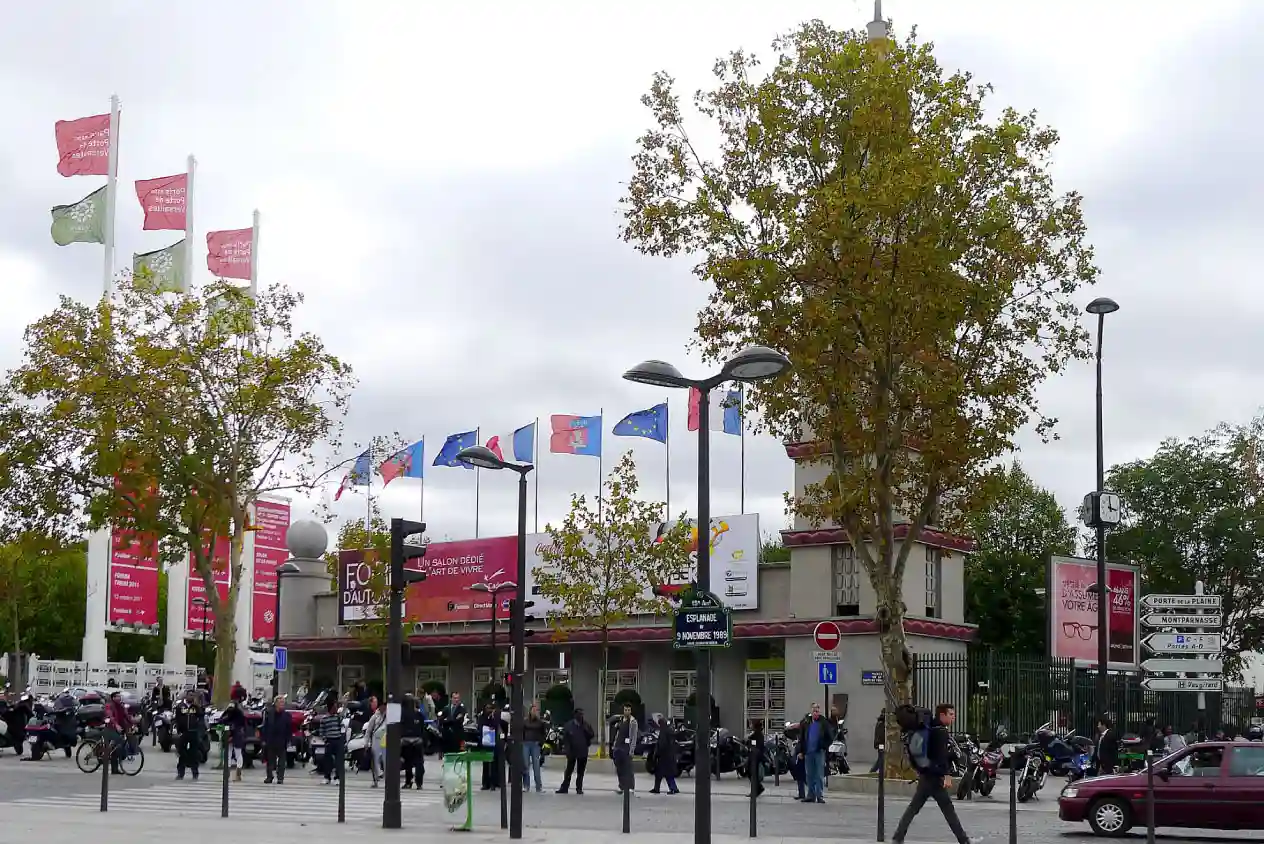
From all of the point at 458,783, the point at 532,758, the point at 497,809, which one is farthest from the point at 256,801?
the point at 458,783

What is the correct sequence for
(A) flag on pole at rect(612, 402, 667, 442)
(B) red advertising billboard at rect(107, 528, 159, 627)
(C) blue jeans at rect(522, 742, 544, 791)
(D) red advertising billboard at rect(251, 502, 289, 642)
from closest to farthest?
(C) blue jeans at rect(522, 742, 544, 791) < (A) flag on pole at rect(612, 402, 667, 442) < (B) red advertising billboard at rect(107, 528, 159, 627) < (D) red advertising billboard at rect(251, 502, 289, 642)

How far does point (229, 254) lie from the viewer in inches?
2146

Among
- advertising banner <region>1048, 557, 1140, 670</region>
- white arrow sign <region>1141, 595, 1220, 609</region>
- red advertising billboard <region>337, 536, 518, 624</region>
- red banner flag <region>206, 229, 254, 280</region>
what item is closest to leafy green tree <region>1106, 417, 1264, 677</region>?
advertising banner <region>1048, 557, 1140, 670</region>

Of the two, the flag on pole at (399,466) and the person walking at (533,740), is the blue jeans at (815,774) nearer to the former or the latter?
the person walking at (533,740)

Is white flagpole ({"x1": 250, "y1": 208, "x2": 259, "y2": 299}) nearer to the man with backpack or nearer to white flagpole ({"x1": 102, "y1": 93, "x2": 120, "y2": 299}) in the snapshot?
white flagpole ({"x1": 102, "y1": 93, "x2": 120, "y2": 299})

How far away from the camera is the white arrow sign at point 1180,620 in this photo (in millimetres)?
19234

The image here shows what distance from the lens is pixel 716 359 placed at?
31.4m

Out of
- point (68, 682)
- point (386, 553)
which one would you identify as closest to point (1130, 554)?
point (386, 553)

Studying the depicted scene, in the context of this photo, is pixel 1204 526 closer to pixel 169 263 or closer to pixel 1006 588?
pixel 1006 588

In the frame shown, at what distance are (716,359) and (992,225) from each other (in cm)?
597

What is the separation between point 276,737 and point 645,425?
22270mm

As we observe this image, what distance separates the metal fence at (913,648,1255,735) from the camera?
119 feet

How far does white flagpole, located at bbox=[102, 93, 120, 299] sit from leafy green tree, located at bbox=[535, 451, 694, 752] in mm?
20470

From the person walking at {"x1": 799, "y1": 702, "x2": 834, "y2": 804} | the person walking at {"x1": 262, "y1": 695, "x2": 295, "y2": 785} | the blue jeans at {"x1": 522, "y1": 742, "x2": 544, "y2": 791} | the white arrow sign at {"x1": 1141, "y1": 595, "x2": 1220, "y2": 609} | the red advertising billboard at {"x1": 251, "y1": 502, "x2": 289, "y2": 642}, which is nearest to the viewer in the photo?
the white arrow sign at {"x1": 1141, "y1": 595, "x2": 1220, "y2": 609}
